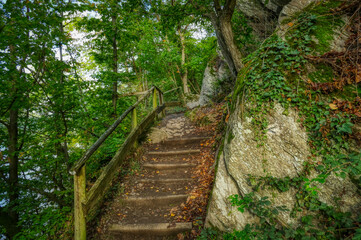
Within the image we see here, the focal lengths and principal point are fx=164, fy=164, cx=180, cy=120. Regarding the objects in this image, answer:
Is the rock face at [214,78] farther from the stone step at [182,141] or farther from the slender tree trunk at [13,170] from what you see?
the slender tree trunk at [13,170]

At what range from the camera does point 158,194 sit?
3.34m

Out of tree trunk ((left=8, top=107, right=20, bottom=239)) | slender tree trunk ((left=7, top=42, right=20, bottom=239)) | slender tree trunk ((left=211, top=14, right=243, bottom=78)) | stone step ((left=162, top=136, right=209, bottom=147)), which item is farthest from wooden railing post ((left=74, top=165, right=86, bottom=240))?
slender tree trunk ((left=211, top=14, right=243, bottom=78))

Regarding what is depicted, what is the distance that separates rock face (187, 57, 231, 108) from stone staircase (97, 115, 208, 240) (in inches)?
145

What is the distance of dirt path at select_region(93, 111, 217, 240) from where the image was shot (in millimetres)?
2723

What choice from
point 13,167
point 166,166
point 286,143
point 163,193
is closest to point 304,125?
point 286,143

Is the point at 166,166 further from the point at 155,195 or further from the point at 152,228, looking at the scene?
the point at 152,228

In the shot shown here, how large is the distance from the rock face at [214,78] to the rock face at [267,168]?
17.4ft

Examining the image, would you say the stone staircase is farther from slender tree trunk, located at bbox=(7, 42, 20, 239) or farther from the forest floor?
slender tree trunk, located at bbox=(7, 42, 20, 239)

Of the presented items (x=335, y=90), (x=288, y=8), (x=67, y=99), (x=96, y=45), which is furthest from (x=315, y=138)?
(x=96, y=45)

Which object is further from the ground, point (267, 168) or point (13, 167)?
point (267, 168)

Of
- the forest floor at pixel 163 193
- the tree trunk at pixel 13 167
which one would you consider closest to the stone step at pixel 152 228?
the forest floor at pixel 163 193

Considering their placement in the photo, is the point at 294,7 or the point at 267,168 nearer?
the point at 267,168

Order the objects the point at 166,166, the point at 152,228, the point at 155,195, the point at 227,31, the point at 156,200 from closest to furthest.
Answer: the point at 152,228
the point at 156,200
the point at 155,195
the point at 166,166
the point at 227,31

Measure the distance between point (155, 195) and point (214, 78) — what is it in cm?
637
